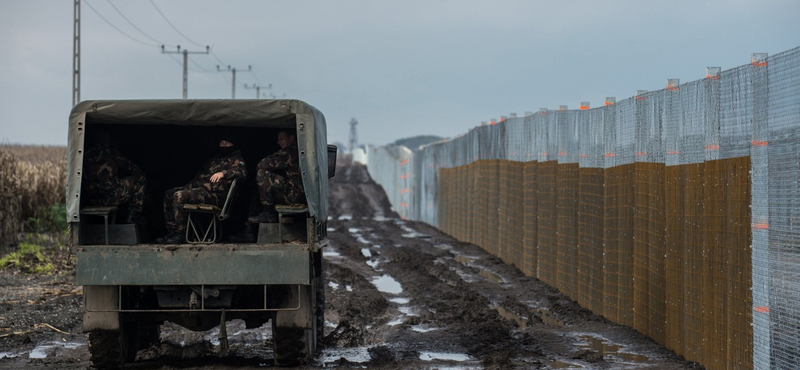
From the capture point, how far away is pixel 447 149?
1291 inches

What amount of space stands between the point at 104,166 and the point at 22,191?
651 inches

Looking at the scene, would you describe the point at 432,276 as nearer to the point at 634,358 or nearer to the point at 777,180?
the point at 634,358

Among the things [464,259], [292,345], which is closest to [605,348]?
[292,345]

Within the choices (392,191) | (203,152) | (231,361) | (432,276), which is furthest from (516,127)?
(392,191)

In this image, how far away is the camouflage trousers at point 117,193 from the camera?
10.7 m

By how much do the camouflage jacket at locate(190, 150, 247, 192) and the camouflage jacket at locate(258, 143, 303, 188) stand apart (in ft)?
0.93

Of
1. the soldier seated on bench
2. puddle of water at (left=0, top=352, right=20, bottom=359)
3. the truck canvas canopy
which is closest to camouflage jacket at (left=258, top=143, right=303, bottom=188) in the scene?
the soldier seated on bench

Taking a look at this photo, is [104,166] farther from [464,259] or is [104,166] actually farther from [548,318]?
[464,259]

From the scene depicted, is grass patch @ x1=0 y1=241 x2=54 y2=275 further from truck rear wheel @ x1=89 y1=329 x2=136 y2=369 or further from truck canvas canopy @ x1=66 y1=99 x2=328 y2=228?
truck rear wheel @ x1=89 y1=329 x2=136 y2=369

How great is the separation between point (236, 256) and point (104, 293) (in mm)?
1387

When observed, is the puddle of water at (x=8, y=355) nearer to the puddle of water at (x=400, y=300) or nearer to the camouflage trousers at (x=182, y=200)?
the camouflage trousers at (x=182, y=200)

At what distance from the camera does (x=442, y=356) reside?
11.1 metres

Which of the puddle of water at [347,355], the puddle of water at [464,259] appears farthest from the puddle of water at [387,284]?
the puddle of water at [347,355]

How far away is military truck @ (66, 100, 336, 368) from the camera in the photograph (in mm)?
9961
